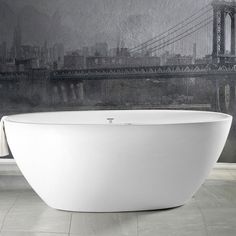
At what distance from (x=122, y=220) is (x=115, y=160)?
Answer: 1.18 ft

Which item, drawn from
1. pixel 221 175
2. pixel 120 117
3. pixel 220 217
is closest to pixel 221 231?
pixel 220 217

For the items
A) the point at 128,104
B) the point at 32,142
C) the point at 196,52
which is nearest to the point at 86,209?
the point at 32,142

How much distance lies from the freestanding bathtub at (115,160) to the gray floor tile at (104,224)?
0.22 feet

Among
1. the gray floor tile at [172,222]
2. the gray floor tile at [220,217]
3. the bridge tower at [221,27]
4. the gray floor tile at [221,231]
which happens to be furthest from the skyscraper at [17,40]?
the gray floor tile at [221,231]

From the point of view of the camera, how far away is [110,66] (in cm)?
450

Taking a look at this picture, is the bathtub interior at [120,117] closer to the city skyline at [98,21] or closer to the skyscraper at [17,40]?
the city skyline at [98,21]

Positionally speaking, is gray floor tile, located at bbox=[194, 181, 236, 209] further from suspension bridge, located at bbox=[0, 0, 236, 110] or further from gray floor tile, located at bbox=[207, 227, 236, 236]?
suspension bridge, located at bbox=[0, 0, 236, 110]

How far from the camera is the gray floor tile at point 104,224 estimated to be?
2.70 m

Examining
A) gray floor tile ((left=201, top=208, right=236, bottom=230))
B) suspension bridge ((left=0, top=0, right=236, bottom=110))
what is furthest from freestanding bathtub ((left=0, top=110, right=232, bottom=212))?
suspension bridge ((left=0, top=0, right=236, bottom=110))

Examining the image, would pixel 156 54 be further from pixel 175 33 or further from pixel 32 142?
pixel 32 142

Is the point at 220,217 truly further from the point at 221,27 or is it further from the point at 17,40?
the point at 17,40

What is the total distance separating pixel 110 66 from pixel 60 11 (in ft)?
2.19

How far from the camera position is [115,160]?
282cm

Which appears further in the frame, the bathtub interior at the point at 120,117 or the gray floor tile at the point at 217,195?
the bathtub interior at the point at 120,117
